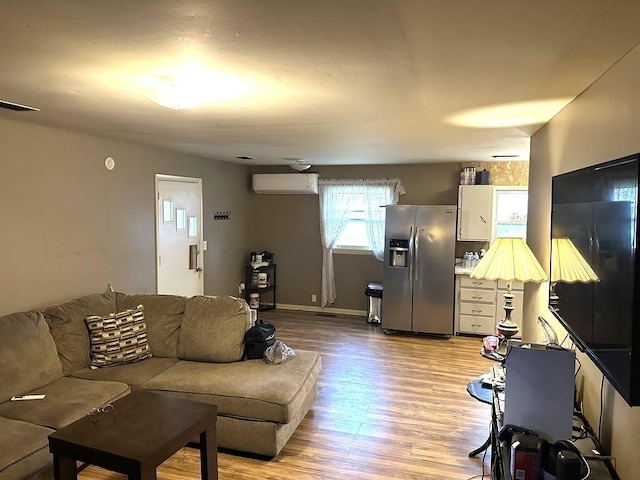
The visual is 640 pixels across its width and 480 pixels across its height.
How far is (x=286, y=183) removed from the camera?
6.86 meters

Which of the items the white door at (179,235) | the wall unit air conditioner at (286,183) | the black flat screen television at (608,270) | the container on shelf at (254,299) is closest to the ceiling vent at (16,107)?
the white door at (179,235)

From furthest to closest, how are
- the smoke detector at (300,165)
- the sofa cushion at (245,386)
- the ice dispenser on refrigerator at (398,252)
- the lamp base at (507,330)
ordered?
the smoke detector at (300,165)
the ice dispenser on refrigerator at (398,252)
the sofa cushion at (245,386)
the lamp base at (507,330)

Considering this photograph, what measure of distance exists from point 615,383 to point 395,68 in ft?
4.80

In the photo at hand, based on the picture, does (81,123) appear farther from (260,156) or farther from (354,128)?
(260,156)

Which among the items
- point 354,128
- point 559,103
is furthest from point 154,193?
point 559,103

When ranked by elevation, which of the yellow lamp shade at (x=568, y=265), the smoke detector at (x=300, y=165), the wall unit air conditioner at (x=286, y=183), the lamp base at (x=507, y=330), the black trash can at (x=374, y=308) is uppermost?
the smoke detector at (x=300, y=165)

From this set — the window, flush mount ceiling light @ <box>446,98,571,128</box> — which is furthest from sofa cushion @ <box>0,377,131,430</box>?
the window

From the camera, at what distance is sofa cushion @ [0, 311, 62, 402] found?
2879mm

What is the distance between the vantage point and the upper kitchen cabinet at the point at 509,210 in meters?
5.97

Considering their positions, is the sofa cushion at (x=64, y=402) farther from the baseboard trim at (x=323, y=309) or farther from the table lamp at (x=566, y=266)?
the baseboard trim at (x=323, y=309)

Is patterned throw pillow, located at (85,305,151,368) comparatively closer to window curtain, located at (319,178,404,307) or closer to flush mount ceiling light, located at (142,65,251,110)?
flush mount ceiling light, located at (142,65,251,110)

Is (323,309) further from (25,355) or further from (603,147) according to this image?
(603,147)

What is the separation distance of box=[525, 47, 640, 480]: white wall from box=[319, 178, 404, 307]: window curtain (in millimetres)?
3465

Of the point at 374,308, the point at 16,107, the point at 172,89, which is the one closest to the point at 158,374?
the point at 16,107
